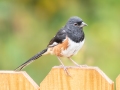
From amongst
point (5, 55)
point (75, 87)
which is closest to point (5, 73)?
point (75, 87)

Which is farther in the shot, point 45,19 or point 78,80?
point 45,19

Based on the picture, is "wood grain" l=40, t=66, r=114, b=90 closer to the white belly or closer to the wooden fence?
the wooden fence

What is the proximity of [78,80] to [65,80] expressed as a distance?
85 millimetres

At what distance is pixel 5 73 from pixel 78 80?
46 centimetres

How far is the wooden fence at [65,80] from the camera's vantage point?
304cm

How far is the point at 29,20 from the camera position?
533 centimetres

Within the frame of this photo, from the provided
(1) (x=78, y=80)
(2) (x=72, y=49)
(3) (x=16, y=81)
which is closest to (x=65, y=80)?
(1) (x=78, y=80)

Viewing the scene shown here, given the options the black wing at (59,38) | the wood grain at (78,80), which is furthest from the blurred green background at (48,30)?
the wood grain at (78,80)

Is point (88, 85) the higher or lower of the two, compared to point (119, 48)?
higher

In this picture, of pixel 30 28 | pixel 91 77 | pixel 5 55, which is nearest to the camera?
pixel 91 77

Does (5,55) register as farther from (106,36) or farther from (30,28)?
(106,36)

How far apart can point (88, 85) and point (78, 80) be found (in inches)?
2.6

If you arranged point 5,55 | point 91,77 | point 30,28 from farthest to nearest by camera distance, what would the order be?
1. point 30,28
2. point 5,55
3. point 91,77

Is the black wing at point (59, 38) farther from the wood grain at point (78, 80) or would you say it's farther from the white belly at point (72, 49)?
the wood grain at point (78, 80)
